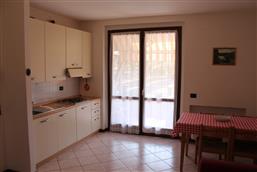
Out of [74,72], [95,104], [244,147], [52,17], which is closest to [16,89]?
[74,72]

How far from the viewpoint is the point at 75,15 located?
4.52m

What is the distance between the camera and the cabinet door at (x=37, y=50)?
3.42 meters

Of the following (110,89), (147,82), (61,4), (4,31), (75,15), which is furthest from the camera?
(110,89)

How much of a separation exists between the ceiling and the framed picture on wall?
68 centimetres

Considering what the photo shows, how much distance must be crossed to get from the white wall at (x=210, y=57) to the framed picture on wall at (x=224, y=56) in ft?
A: 0.22

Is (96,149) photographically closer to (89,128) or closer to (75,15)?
(89,128)

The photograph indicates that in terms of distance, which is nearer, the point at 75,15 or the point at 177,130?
the point at 177,130

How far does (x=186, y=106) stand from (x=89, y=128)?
1.89m

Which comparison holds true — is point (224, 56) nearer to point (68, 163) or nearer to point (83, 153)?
point (83, 153)

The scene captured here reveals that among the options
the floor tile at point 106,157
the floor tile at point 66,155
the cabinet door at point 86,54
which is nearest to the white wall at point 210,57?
Result: the cabinet door at point 86,54

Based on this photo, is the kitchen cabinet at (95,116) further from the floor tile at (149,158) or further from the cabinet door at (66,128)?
the floor tile at (149,158)

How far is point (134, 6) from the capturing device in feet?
12.4

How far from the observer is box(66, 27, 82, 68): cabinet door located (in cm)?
427

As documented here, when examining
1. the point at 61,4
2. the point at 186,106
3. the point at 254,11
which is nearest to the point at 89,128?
the point at 186,106
